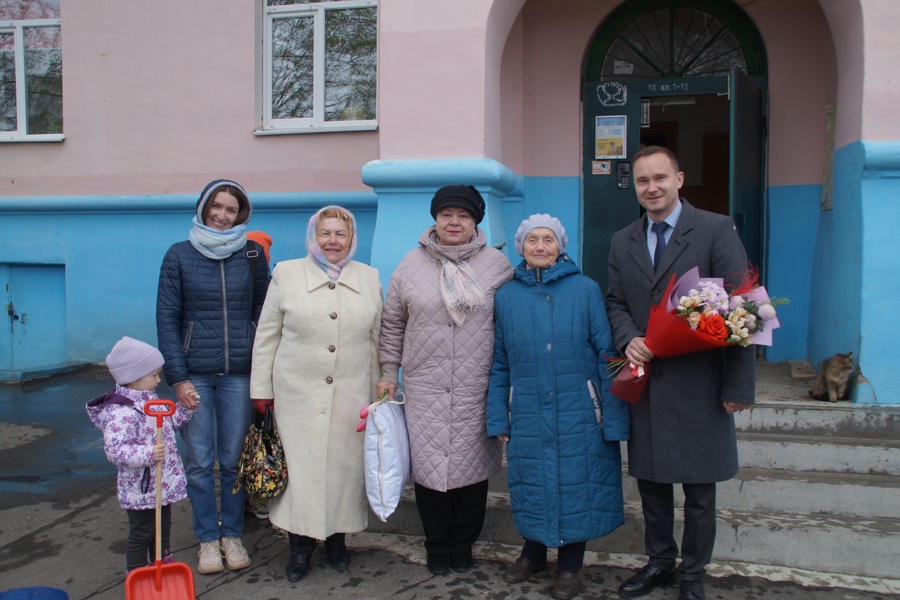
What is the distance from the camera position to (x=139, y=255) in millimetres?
7020

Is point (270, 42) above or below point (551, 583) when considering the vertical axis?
above

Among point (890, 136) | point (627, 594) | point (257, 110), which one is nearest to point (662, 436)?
point (627, 594)

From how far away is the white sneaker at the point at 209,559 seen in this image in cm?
360

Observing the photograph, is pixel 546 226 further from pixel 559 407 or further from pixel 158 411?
pixel 158 411

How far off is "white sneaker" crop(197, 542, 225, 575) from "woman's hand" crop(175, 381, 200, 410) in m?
0.71

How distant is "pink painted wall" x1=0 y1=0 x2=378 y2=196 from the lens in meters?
6.67

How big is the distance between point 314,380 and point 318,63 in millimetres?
4154

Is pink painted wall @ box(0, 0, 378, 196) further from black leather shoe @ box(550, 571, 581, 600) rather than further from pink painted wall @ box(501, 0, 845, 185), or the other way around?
black leather shoe @ box(550, 571, 581, 600)

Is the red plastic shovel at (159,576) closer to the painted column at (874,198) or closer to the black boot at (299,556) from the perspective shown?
the black boot at (299,556)

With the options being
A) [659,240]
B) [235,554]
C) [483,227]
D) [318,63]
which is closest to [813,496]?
[659,240]

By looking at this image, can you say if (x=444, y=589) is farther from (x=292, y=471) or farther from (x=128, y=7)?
(x=128, y=7)

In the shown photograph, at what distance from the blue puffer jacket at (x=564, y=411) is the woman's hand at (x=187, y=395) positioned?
1436 mm

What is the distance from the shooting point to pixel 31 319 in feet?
24.4

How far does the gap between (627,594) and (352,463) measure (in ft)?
4.45
